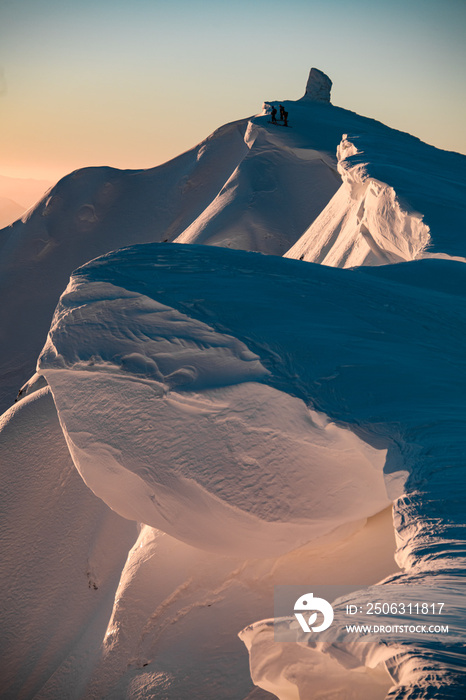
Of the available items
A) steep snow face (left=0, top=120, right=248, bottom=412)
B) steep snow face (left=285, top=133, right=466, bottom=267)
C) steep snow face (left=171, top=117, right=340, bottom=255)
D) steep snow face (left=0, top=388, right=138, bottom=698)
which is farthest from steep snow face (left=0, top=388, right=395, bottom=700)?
steep snow face (left=0, top=120, right=248, bottom=412)

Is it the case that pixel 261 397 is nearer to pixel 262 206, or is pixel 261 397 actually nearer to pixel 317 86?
pixel 262 206

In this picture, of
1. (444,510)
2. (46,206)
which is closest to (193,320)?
(444,510)

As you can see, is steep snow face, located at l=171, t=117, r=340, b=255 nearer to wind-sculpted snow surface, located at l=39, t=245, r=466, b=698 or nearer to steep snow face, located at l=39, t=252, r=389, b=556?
wind-sculpted snow surface, located at l=39, t=245, r=466, b=698

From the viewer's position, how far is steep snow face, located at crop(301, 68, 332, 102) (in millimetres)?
13564

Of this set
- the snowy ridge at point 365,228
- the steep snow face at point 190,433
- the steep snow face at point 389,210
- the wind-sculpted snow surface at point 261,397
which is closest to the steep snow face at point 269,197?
the steep snow face at point 389,210

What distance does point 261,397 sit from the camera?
271 cm

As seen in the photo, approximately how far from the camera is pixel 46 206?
1611cm

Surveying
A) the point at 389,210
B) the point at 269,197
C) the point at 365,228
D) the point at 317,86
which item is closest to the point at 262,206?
the point at 269,197

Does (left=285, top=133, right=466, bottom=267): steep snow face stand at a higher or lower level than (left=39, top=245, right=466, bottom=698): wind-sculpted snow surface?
higher

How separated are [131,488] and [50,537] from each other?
2.22m

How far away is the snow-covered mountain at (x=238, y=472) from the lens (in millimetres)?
2193

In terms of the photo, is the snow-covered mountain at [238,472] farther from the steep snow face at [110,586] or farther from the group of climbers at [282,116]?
the group of climbers at [282,116]

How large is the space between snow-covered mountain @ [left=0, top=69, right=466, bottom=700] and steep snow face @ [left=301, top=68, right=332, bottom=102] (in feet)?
31.6

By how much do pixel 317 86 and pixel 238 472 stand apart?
1277cm
